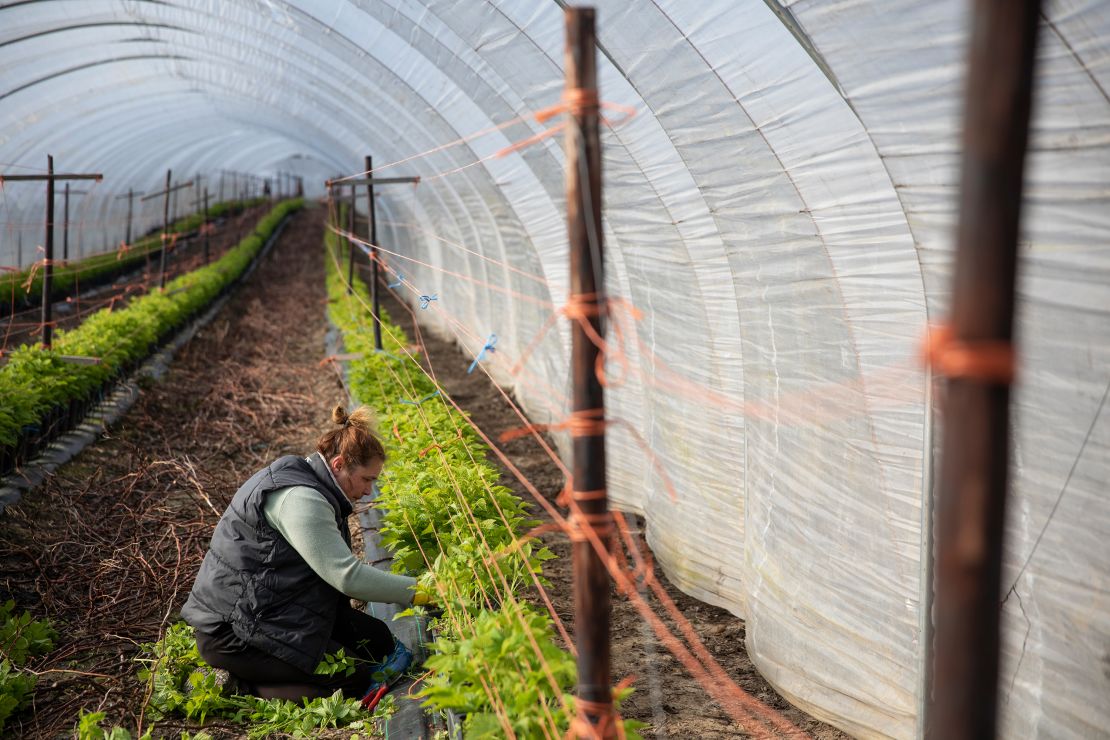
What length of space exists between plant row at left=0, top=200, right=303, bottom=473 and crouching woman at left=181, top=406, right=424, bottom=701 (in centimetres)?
323

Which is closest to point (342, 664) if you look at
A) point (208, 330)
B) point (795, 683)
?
point (795, 683)

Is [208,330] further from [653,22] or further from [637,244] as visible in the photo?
[653,22]

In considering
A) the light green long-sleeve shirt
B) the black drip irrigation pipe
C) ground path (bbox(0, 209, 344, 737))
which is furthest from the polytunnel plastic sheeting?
the black drip irrigation pipe

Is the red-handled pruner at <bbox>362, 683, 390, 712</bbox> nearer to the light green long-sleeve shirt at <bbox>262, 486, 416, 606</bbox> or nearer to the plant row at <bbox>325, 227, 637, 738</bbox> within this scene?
the plant row at <bbox>325, 227, 637, 738</bbox>

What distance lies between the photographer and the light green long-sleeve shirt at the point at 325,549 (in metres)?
3.89

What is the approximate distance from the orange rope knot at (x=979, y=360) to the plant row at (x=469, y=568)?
1.61m

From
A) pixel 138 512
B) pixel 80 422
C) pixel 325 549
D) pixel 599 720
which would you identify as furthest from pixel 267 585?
pixel 80 422

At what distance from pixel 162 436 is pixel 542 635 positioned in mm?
6603

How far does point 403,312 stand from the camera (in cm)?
1995

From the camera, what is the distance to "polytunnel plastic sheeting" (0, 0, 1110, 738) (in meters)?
2.91

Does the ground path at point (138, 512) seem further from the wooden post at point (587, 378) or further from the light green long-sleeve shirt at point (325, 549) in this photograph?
the wooden post at point (587, 378)

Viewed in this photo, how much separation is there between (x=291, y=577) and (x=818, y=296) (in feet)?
8.19

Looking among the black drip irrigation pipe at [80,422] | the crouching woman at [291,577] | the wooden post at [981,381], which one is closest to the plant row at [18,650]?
the crouching woman at [291,577]

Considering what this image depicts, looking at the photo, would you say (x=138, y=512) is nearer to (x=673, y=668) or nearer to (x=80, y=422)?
(x=80, y=422)
